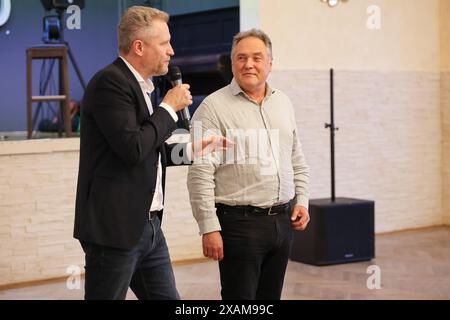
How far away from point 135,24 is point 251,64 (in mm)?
629

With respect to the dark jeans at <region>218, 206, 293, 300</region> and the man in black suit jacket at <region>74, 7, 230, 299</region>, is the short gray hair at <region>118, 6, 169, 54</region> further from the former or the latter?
the dark jeans at <region>218, 206, 293, 300</region>

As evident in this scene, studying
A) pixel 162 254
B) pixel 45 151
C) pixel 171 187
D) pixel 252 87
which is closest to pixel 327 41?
pixel 171 187

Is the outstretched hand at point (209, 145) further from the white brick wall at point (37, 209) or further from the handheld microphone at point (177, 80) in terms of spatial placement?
the white brick wall at point (37, 209)

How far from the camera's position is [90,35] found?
6.07 metres

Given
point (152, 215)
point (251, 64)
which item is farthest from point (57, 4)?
point (152, 215)

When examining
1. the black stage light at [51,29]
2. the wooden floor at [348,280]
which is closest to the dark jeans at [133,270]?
the wooden floor at [348,280]

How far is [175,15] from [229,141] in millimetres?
3918

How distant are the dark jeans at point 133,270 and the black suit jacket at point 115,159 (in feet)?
0.16

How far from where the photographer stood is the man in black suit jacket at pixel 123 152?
2424 millimetres

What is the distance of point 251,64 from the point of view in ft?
9.86

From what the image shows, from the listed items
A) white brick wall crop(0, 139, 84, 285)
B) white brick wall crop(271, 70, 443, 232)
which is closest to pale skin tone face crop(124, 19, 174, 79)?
white brick wall crop(0, 139, 84, 285)

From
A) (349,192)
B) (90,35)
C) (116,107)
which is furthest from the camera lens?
(349,192)

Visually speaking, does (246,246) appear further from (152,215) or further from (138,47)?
(138,47)
